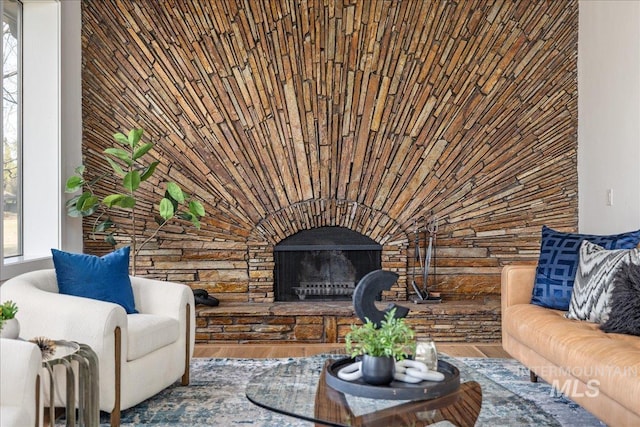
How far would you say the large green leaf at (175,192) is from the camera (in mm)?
5117

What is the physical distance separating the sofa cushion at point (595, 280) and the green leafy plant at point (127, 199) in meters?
2.75

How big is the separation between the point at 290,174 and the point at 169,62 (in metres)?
1.33

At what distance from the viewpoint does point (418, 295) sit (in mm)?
5523

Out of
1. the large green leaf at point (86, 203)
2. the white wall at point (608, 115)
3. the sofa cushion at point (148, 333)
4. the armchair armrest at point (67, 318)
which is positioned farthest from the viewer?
the large green leaf at point (86, 203)

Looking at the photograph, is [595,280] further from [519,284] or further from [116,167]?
[116,167]

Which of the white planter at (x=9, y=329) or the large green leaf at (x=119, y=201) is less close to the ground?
the large green leaf at (x=119, y=201)

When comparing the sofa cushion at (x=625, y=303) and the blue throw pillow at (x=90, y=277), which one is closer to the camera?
the sofa cushion at (x=625, y=303)

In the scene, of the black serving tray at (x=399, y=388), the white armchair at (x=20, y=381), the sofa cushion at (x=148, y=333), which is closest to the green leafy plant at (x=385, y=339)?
the black serving tray at (x=399, y=388)

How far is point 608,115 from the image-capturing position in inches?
194

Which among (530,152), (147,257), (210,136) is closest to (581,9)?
(530,152)

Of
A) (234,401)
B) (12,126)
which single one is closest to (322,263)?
(234,401)

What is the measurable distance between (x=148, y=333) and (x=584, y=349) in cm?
206

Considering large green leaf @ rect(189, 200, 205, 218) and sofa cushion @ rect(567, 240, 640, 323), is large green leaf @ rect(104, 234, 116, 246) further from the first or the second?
sofa cushion @ rect(567, 240, 640, 323)

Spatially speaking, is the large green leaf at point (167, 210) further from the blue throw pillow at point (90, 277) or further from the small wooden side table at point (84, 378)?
the small wooden side table at point (84, 378)
